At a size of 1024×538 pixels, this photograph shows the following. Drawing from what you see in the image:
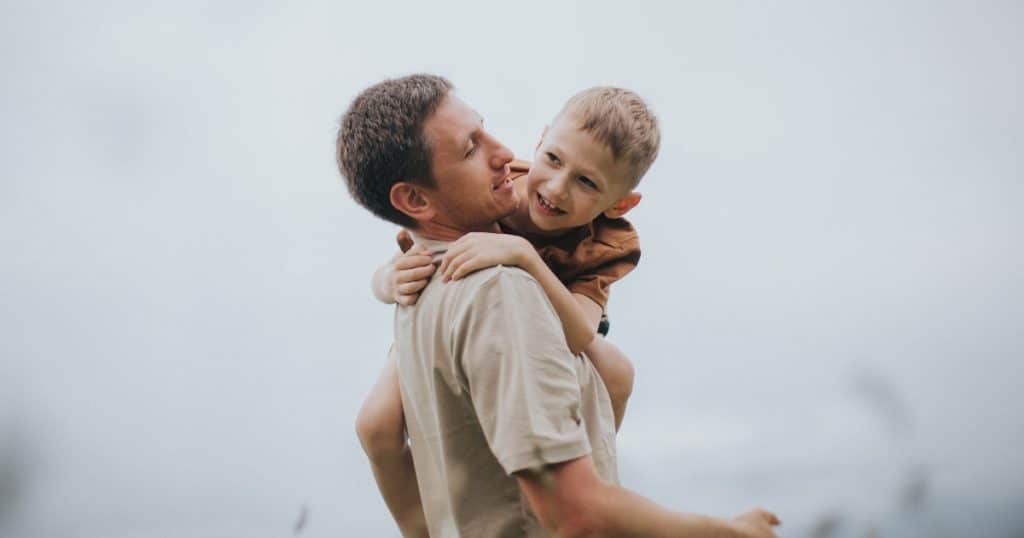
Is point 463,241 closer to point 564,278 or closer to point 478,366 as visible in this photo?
point 478,366

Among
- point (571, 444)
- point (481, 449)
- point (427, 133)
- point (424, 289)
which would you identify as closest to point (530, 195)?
point (427, 133)

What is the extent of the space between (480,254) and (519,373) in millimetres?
343

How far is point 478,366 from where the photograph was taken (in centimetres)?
222

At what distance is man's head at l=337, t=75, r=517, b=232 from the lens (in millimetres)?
2803

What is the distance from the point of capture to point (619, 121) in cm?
321

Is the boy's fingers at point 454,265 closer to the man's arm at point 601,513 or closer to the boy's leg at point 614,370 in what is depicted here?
the man's arm at point 601,513

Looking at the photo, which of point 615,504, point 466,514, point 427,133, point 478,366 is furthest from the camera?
point 427,133

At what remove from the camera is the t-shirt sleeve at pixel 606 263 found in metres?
3.23

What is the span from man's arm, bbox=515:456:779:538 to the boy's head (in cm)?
121

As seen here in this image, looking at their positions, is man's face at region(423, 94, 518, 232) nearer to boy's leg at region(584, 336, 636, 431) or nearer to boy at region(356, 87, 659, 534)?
boy at region(356, 87, 659, 534)

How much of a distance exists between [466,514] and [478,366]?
1.50 ft

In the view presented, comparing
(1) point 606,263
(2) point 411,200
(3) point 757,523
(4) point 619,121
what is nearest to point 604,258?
(1) point 606,263

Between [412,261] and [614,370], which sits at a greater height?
[412,261]

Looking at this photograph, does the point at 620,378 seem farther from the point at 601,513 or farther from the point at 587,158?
the point at 601,513
